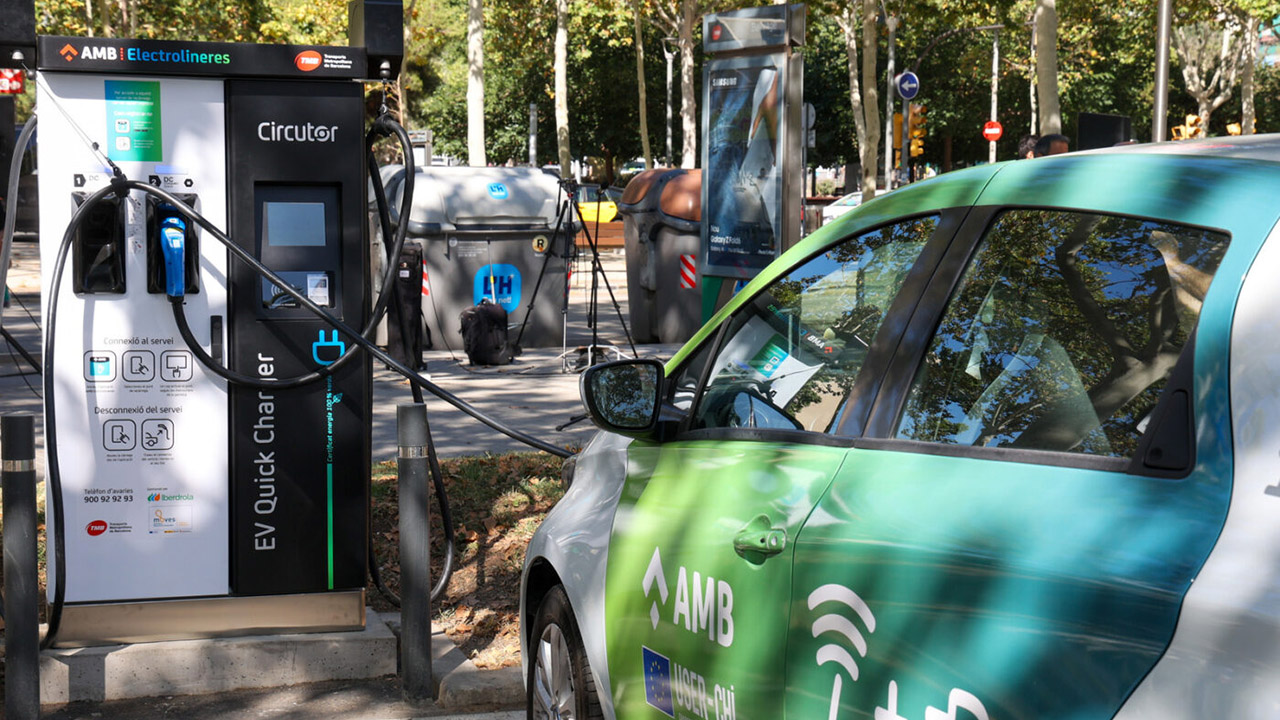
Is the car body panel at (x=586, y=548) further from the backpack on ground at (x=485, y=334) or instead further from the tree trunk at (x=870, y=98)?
the tree trunk at (x=870, y=98)

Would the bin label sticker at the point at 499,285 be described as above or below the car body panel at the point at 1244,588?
above

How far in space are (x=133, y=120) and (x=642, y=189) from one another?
990 cm

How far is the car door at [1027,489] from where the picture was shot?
1.62 metres

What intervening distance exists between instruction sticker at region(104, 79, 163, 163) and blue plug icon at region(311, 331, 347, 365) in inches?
33.0

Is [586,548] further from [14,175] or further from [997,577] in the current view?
[14,175]

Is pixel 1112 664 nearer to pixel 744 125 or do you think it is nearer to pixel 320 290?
pixel 320 290

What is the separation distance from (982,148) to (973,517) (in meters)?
66.4

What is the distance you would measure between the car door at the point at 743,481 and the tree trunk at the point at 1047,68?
12.6 m

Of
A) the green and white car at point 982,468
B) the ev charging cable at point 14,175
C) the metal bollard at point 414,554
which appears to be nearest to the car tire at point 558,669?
the green and white car at point 982,468

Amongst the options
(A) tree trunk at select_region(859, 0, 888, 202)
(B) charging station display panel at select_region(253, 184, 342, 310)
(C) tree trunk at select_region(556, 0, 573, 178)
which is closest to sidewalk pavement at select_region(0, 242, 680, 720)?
(B) charging station display panel at select_region(253, 184, 342, 310)

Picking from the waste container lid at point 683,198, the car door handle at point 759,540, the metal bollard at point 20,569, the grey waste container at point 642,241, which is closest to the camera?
the car door handle at point 759,540

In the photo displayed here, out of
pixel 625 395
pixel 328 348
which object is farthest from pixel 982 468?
pixel 328 348

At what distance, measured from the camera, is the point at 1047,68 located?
50.0 feet

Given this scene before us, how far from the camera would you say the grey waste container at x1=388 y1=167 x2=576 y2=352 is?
1352 cm
